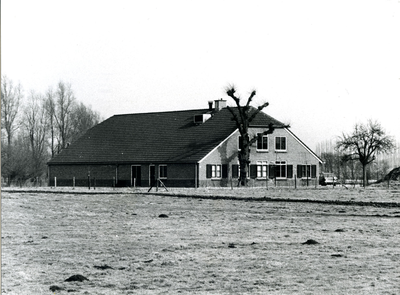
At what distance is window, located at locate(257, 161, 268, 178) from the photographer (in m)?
56.5

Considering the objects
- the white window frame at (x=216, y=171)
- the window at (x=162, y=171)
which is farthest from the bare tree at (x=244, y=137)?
the window at (x=162, y=171)

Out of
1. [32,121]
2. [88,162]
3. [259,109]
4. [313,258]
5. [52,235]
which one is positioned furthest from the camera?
[32,121]

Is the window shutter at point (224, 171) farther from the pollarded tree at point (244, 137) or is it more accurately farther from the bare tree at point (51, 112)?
the bare tree at point (51, 112)

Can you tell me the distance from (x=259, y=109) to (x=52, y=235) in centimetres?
3936

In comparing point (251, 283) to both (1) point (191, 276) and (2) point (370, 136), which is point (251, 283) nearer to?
(1) point (191, 276)

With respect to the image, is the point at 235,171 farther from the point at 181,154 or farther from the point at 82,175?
the point at 82,175

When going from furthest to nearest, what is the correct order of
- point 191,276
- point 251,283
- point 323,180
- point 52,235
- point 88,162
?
point 323,180 → point 88,162 → point 52,235 → point 191,276 → point 251,283

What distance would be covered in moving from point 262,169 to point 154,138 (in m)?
9.40

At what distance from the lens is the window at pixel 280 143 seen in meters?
58.0

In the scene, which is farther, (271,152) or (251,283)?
(271,152)

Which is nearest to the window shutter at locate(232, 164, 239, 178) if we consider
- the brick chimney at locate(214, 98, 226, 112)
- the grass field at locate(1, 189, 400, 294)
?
the brick chimney at locate(214, 98, 226, 112)

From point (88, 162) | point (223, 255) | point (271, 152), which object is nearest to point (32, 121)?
point (88, 162)

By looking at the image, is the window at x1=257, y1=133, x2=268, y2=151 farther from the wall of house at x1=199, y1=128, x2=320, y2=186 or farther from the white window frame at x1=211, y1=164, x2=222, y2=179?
the white window frame at x1=211, y1=164, x2=222, y2=179

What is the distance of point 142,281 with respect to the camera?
10.4 metres
